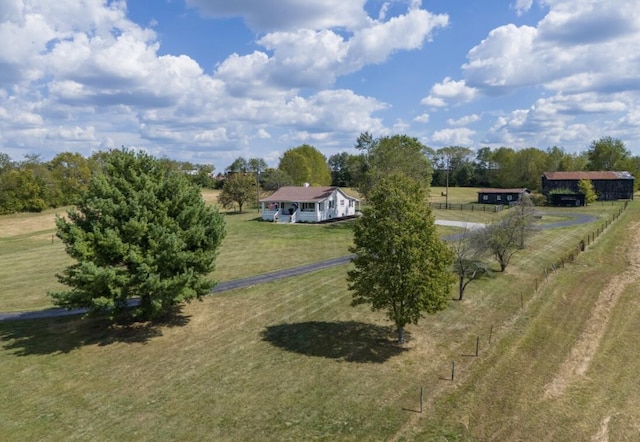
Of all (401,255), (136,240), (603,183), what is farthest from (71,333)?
(603,183)

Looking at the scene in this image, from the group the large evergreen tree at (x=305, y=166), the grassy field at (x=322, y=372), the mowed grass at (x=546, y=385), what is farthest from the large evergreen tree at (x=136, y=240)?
the large evergreen tree at (x=305, y=166)

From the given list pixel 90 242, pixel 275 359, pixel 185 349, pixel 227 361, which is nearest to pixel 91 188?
pixel 90 242

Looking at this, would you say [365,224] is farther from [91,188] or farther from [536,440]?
[91,188]

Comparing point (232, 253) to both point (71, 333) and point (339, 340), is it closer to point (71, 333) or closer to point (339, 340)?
point (71, 333)

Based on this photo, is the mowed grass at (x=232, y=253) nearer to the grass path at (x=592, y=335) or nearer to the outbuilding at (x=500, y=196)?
the grass path at (x=592, y=335)

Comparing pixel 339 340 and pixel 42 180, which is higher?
pixel 42 180

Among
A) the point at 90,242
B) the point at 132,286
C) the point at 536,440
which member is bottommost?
the point at 536,440
